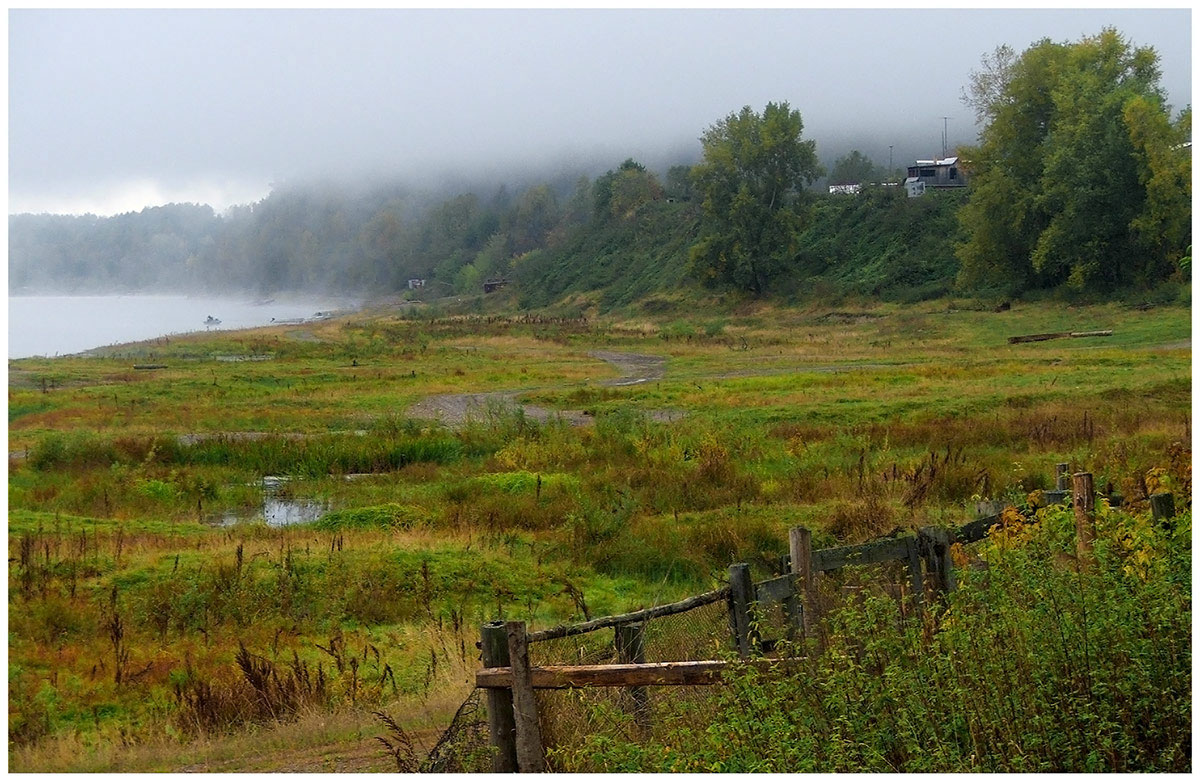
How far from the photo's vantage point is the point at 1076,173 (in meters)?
57.3

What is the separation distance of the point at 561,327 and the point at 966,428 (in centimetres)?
5675

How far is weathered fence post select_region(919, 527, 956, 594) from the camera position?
8.47 meters

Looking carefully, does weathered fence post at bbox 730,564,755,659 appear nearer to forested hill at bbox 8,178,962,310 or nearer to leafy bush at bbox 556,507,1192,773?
leafy bush at bbox 556,507,1192,773

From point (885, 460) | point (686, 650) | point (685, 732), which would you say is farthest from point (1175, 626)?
point (885, 460)

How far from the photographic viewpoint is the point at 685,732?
21.0 feet

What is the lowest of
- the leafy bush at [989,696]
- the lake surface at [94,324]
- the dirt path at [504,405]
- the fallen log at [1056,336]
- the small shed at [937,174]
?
the fallen log at [1056,336]

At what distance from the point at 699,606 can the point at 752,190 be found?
7910 centimetres

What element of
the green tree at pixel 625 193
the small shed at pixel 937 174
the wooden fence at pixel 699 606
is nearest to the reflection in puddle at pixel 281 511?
the wooden fence at pixel 699 606

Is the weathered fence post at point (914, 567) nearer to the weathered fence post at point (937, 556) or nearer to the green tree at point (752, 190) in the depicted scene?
the weathered fence post at point (937, 556)

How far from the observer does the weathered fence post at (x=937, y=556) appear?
27.8 feet

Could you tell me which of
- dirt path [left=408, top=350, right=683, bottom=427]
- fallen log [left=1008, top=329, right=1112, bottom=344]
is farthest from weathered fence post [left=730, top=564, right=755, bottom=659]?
fallen log [left=1008, top=329, right=1112, bottom=344]

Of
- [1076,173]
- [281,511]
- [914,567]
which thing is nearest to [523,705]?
[914,567]

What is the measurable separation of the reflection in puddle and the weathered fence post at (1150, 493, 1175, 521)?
1412 cm

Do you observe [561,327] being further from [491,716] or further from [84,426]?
[491,716]
